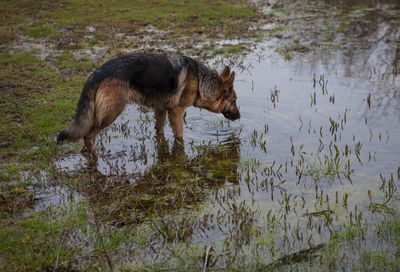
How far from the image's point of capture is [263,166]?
594 centimetres

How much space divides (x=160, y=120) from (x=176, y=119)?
1.07ft

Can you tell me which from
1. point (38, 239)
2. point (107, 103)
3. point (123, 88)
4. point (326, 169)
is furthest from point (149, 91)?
point (38, 239)

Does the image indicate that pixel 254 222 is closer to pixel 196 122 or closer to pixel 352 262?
pixel 352 262

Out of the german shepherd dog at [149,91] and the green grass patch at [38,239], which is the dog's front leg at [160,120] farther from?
the green grass patch at [38,239]

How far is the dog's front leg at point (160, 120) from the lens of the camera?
7.06m

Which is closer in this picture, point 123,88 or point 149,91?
point 123,88

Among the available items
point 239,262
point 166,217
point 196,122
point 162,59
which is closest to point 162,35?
point 196,122

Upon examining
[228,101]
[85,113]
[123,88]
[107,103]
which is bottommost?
[228,101]

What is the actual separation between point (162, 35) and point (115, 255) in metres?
10.8

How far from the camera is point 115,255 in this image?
3910 mm

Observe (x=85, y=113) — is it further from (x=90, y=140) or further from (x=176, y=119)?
(x=176, y=119)

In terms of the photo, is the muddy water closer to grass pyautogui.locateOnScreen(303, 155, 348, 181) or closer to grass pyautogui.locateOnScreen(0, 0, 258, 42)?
grass pyautogui.locateOnScreen(303, 155, 348, 181)

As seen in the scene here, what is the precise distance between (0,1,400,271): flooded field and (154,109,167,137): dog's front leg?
0.18 meters

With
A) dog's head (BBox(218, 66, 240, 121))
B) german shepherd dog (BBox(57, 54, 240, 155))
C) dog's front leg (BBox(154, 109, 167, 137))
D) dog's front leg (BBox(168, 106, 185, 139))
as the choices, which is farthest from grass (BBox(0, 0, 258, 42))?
dog's front leg (BBox(168, 106, 185, 139))
